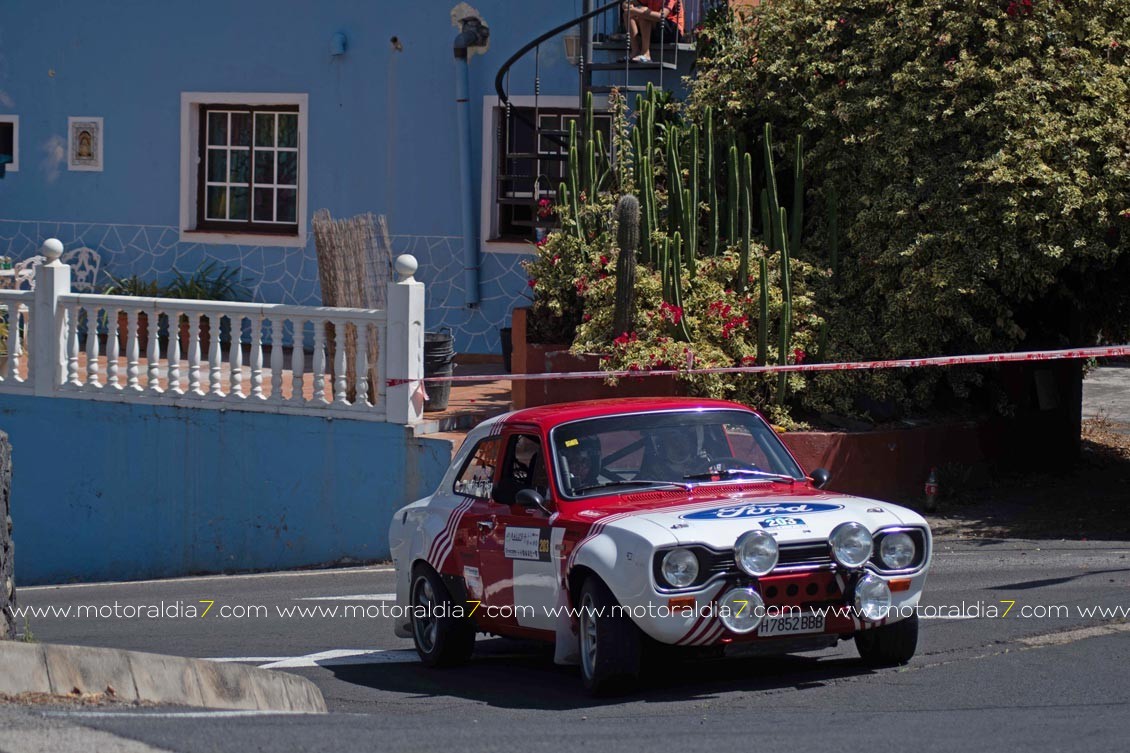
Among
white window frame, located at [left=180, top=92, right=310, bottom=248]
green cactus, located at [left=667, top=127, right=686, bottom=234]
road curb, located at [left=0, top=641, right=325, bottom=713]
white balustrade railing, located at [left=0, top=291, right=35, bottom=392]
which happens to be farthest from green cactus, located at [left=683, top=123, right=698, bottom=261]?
road curb, located at [left=0, top=641, right=325, bottom=713]

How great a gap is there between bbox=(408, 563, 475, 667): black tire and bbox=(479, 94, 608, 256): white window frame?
9.68 m

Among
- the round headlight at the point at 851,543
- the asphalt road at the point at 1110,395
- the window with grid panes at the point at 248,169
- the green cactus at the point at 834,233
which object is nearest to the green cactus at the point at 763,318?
the green cactus at the point at 834,233

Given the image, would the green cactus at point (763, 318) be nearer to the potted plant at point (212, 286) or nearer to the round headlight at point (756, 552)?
the round headlight at point (756, 552)

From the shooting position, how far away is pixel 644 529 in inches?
271

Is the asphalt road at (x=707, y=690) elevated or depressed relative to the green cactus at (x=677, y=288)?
depressed

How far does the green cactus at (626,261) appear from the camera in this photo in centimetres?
1316

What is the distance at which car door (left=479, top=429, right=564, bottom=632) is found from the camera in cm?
753

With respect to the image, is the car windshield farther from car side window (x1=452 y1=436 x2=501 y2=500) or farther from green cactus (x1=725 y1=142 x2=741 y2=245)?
green cactus (x1=725 y1=142 x2=741 y2=245)

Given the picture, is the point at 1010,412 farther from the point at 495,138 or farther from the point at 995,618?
the point at 495,138

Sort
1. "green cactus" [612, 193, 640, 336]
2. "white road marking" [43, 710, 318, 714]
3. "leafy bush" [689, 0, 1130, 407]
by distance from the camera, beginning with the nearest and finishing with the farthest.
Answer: "white road marking" [43, 710, 318, 714] → "leafy bush" [689, 0, 1130, 407] → "green cactus" [612, 193, 640, 336]

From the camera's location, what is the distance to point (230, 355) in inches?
543

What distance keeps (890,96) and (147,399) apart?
7386 millimetres

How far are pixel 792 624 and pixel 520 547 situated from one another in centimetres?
155

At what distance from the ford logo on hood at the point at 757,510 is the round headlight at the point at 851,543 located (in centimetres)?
21
